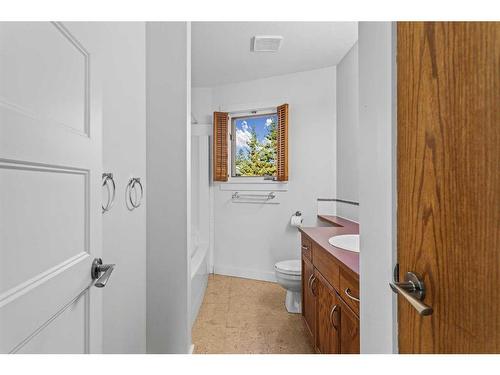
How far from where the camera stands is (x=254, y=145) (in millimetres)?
3219

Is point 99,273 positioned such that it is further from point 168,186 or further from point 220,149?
point 220,149

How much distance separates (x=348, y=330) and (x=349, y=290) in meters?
0.19

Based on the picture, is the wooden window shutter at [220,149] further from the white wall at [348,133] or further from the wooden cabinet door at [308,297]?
the wooden cabinet door at [308,297]

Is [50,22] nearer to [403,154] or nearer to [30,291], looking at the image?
[30,291]

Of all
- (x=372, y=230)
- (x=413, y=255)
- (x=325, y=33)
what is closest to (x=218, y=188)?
(x=325, y=33)

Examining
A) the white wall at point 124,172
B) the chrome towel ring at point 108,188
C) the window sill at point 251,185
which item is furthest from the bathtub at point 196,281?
the chrome towel ring at point 108,188

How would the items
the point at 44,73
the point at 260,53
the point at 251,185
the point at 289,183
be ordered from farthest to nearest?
the point at 251,185, the point at 289,183, the point at 260,53, the point at 44,73

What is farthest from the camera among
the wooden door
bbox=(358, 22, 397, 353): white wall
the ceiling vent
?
the ceiling vent

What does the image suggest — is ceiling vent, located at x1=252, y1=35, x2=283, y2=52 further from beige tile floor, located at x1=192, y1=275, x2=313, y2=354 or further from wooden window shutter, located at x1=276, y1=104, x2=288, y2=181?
beige tile floor, located at x1=192, y1=275, x2=313, y2=354

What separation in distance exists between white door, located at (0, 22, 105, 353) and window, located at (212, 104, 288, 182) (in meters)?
2.27

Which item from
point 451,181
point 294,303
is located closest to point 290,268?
point 294,303

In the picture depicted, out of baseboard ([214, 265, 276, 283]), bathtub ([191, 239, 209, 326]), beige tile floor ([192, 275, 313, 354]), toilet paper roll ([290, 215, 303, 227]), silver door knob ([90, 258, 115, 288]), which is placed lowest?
beige tile floor ([192, 275, 313, 354])

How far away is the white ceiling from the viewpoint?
211 centimetres

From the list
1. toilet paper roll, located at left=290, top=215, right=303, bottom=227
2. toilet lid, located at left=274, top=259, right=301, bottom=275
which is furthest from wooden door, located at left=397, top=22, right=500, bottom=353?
toilet paper roll, located at left=290, top=215, right=303, bottom=227
